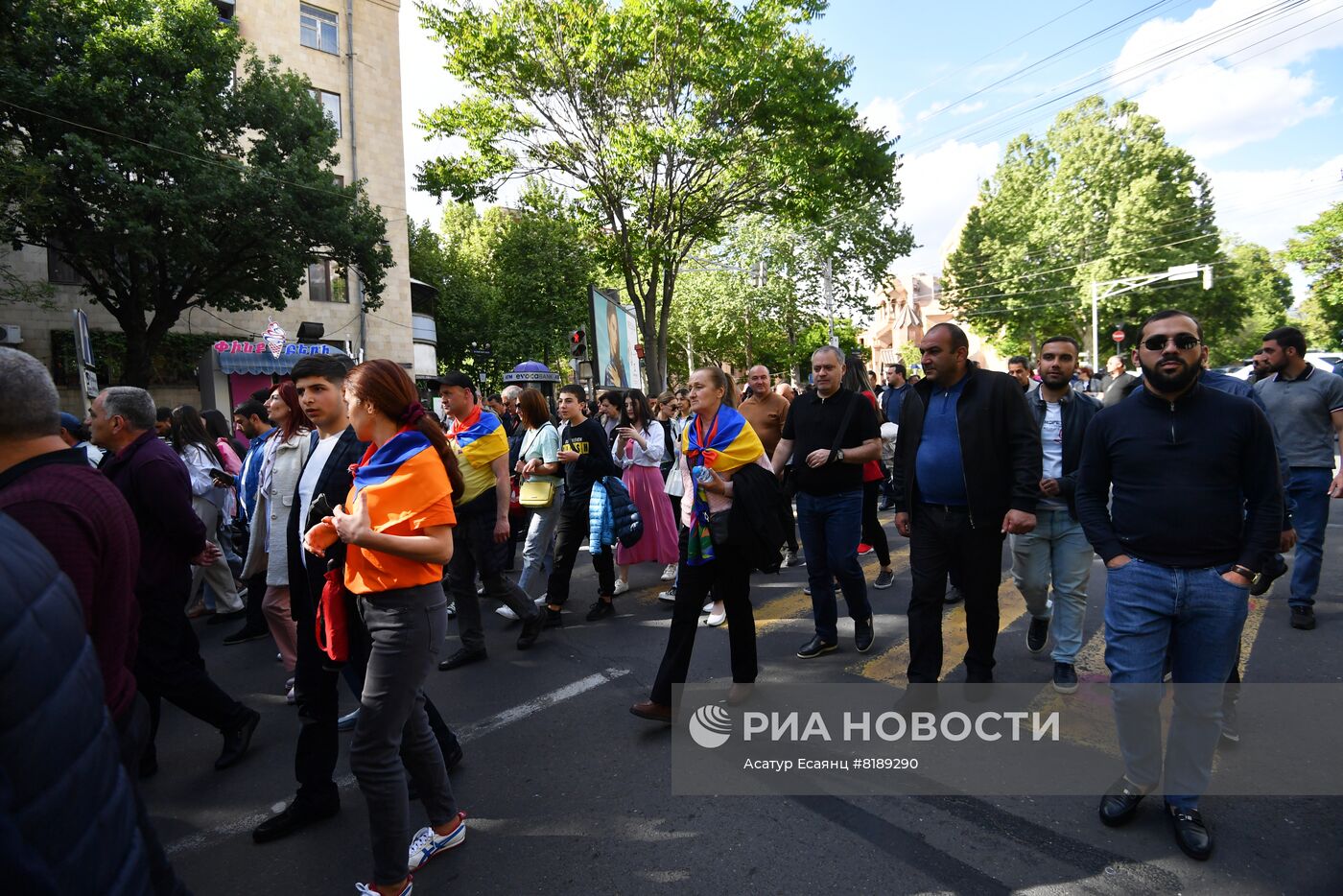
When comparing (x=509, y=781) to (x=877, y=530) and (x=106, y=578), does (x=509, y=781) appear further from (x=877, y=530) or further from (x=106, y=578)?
(x=877, y=530)

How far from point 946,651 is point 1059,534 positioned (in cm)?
105

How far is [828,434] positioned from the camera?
4930 millimetres

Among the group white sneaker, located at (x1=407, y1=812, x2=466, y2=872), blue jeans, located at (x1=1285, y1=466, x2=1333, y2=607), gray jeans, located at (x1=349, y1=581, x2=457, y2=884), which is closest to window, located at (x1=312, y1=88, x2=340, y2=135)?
gray jeans, located at (x1=349, y1=581, x2=457, y2=884)

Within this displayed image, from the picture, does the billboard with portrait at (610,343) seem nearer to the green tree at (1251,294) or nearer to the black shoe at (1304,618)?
the black shoe at (1304,618)

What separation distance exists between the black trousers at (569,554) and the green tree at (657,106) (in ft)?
33.9

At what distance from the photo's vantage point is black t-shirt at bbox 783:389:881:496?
4.83 m

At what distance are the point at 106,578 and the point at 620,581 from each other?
5074 mm

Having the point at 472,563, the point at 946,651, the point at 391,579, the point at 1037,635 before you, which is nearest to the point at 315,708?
the point at 391,579

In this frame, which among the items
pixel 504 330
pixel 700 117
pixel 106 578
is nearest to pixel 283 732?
pixel 106 578

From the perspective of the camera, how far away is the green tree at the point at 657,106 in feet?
45.8

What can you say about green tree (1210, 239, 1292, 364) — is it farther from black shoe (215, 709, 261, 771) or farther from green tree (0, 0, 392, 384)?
black shoe (215, 709, 261, 771)

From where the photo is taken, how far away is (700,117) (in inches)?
582

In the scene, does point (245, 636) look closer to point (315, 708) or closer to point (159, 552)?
point (159, 552)

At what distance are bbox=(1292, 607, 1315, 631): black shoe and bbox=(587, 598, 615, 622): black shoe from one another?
4.80 m
